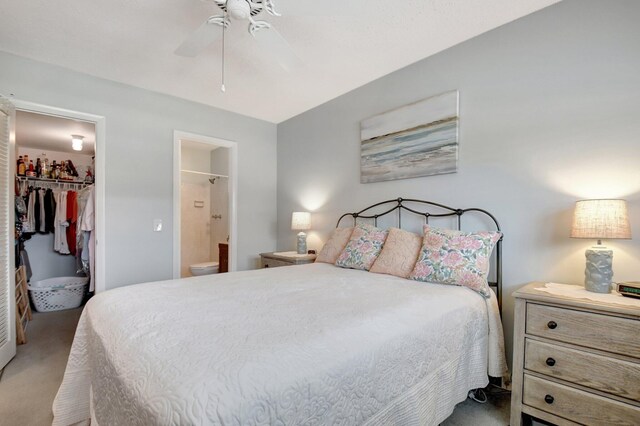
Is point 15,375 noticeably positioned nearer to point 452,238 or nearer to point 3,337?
point 3,337

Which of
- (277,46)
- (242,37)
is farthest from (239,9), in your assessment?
(242,37)

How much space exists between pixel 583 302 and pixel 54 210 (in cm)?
600

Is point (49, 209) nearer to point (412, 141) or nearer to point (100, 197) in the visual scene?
point (100, 197)

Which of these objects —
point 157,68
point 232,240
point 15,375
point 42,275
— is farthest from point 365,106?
point 42,275

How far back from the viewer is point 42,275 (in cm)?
453

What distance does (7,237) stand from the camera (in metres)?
2.47

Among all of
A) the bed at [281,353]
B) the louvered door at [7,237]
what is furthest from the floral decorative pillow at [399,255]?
the louvered door at [7,237]

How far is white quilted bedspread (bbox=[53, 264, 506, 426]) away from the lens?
2.50 ft

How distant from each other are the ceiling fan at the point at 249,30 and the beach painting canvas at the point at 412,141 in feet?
3.76

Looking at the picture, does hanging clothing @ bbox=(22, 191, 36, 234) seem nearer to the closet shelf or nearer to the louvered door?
the closet shelf

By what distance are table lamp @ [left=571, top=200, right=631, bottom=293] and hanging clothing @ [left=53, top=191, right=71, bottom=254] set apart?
19.2 feet

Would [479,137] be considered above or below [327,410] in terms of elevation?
above

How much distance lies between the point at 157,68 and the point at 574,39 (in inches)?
126

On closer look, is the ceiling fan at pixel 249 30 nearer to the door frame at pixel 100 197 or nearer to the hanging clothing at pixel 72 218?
the door frame at pixel 100 197
